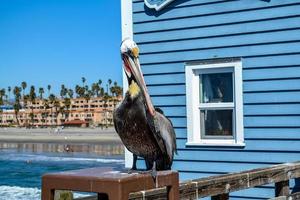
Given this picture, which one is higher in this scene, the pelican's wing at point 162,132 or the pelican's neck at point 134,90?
the pelican's neck at point 134,90

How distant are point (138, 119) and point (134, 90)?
0.40ft

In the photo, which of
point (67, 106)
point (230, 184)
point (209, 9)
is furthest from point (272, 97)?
point (67, 106)

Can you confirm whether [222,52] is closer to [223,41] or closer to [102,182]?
[223,41]

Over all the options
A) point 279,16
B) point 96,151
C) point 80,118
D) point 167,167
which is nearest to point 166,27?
point 279,16

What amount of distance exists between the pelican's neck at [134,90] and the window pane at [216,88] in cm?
446

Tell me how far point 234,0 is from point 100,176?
4.83 m

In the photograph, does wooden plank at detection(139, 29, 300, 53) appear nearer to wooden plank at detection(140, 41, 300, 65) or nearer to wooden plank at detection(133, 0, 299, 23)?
wooden plank at detection(140, 41, 300, 65)

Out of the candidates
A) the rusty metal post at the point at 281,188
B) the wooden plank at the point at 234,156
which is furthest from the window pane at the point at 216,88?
the rusty metal post at the point at 281,188

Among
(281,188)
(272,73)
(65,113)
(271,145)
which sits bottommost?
(281,188)

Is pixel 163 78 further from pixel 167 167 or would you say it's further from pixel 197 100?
pixel 167 167

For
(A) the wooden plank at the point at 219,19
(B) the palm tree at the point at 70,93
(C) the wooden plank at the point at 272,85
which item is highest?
(B) the palm tree at the point at 70,93

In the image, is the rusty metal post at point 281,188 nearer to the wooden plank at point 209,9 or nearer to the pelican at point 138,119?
the wooden plank at point 209,9

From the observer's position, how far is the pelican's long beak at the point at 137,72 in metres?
2.12

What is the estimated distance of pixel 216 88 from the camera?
6.69 meters
